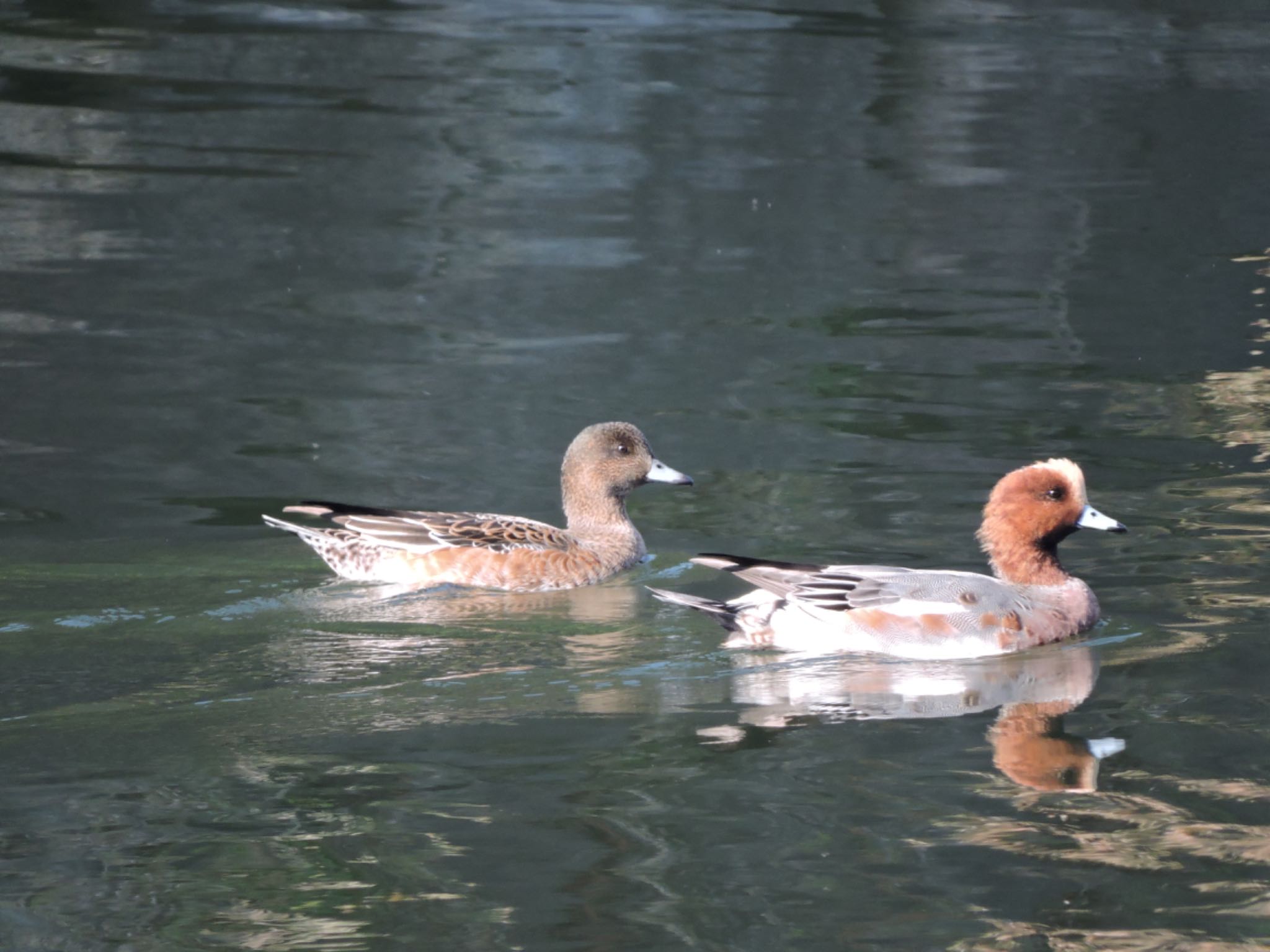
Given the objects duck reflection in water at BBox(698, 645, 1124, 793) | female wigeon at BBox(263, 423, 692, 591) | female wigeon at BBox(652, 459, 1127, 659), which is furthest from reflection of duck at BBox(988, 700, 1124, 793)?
female wigeon at BBox(263, 423, 692, 591)

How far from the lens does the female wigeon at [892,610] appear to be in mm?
7340

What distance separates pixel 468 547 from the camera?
8.81m

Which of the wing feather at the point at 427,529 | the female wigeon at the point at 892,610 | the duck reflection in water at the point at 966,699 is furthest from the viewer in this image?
the wing feather at the point at 427,529

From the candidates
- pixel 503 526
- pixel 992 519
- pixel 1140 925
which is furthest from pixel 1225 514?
pixel 1140 925

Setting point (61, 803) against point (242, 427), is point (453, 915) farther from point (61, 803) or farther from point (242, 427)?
point (242, 427)

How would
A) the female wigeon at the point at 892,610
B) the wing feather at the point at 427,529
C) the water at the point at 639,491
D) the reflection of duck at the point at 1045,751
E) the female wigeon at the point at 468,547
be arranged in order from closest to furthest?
the water at the point at 639,491
the reflection of duck at the point at 1045,751
the female wigeon at the point at 892,610
the wing feather at the point at 427,529
the female wigeon at the point at 468,547

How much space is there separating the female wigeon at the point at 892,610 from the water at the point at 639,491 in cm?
14

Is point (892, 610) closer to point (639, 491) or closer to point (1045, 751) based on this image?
point (1045, 751)

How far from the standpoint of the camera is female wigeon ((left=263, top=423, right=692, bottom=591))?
8750mm

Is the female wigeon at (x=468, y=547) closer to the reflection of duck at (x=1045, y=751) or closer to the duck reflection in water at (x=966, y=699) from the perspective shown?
the duck reflection in water at (x=966, y=699)

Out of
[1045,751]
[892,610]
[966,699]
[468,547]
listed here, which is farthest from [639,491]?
[1045,751]

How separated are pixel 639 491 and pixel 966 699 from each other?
4512mm

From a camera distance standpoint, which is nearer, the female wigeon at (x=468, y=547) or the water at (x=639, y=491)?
the water at (x=639, y=491)

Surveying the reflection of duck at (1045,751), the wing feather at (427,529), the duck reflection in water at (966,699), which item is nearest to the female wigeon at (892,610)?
the duck reflection in water at (966,699)
